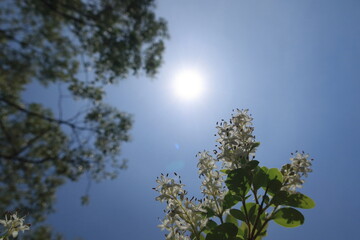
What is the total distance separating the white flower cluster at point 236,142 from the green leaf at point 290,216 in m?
0.33

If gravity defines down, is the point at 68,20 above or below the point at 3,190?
above

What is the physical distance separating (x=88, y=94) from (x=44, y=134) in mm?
2223

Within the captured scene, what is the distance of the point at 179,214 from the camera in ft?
4.64

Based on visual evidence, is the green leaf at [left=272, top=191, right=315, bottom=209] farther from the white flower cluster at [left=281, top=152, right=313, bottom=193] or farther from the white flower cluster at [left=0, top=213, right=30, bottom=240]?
the white flower cluster at [left=0, top=213, right=30, bottom=240]

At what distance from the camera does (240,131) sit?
1.56 meters

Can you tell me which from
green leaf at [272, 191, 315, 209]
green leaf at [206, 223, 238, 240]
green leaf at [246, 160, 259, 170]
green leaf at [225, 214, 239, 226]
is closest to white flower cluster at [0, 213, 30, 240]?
green leaf at [206, 223, 238, 240]

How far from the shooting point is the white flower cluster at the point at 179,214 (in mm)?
1388

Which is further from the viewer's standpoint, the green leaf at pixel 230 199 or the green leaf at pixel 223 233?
the green leaf at pixel 230 199

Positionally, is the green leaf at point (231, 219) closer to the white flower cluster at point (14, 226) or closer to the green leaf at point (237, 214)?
the green leaf at point (237, 214)

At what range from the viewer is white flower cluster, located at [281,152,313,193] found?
1393 mm

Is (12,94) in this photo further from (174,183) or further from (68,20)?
(174,183)

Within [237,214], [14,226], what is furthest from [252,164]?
[14,226]

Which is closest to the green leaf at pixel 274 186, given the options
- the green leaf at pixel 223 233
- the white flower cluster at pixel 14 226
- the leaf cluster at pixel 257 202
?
the leaf cluster at pixel 257 202

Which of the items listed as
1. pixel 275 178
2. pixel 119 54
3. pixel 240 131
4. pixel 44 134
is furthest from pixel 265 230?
pixel 119 54
